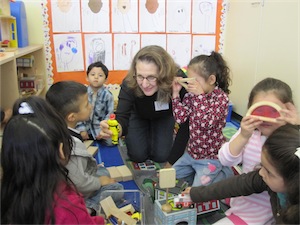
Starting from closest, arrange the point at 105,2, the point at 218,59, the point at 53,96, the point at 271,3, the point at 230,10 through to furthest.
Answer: the point at 53,96, the point at 218,59, the point at 271,3, the point at 105,2, the point at 230,10

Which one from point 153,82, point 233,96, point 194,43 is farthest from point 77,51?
point 233,96

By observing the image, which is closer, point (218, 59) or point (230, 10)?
point (218, 59)

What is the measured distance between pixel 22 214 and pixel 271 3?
2.10 metres

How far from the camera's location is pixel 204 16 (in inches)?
110

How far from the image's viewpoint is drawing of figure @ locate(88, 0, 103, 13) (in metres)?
2.56

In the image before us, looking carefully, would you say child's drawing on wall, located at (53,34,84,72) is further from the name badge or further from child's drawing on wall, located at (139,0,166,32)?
the name badge

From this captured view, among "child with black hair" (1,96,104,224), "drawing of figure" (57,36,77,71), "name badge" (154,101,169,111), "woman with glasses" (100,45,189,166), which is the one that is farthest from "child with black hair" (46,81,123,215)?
"drawing of figure" (57,36,77,71)

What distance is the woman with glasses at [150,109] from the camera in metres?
1.56

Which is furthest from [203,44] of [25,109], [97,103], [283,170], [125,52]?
[25,109]

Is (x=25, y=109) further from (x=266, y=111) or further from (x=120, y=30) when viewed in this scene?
(x=120, y=30)

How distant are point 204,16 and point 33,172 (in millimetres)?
2418

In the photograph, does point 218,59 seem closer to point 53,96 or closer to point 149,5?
point 53,96

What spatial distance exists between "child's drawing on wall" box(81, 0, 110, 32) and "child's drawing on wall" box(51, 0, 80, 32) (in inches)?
2.3

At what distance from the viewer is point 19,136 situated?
75 centimetres
